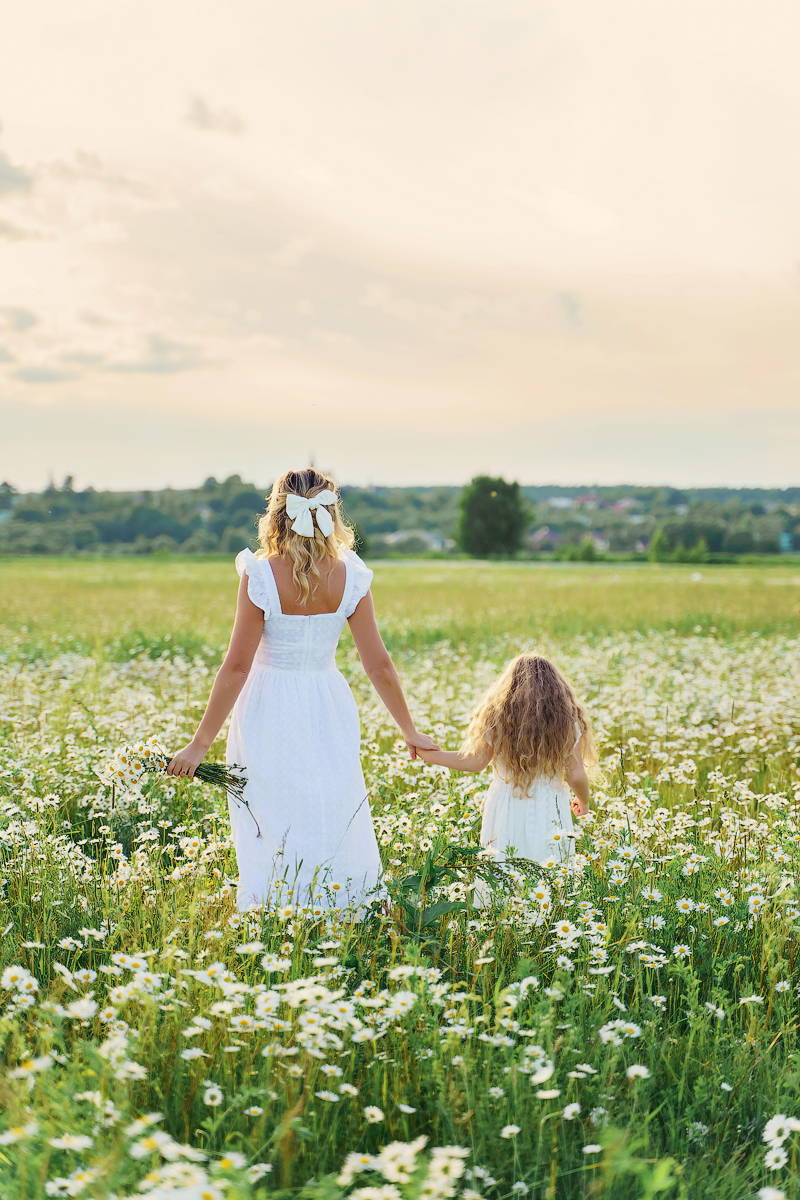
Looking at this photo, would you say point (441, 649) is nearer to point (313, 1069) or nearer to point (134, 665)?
point (134, 665)

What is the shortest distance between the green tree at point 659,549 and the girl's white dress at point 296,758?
80670mm

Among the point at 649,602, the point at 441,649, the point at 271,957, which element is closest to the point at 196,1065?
the point at 271,957

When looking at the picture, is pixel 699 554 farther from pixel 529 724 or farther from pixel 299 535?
pixel 299 535

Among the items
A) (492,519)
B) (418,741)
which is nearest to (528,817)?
(418,741)

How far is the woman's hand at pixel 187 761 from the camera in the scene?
3791mm

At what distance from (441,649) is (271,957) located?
10.4m

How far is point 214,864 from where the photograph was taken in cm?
426

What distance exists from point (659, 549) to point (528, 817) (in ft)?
277

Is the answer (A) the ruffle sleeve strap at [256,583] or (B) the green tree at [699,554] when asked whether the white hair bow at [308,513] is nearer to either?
(A) the ruffle sleeve strap at [256,583]

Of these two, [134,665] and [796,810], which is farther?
[134,665]

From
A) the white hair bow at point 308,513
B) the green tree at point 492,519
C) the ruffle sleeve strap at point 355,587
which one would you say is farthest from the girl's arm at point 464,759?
the green tree at point 492,519

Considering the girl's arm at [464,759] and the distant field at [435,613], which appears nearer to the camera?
Answer: the girl's arm at [464,759]

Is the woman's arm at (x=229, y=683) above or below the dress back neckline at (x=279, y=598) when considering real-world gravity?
below

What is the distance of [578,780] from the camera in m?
4.23
